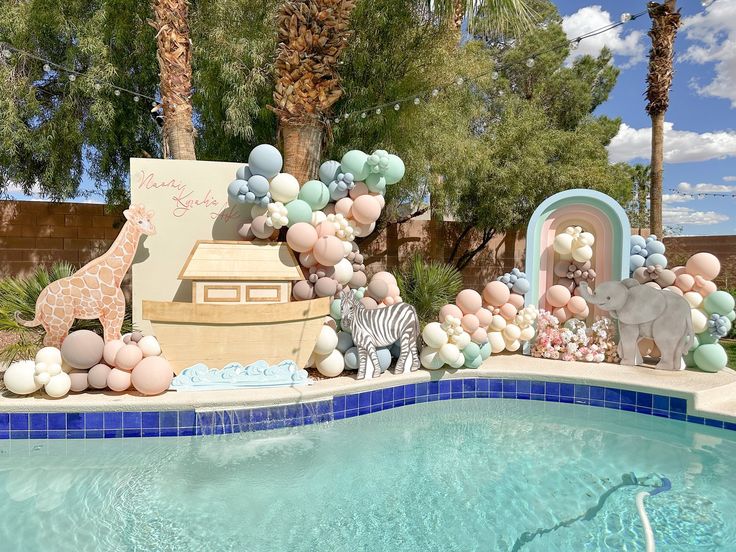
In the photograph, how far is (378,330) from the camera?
5.61 metres

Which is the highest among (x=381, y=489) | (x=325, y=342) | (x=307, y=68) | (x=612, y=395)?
(x=307, y=68)

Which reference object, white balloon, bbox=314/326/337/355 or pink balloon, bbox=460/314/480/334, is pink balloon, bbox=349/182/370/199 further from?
pink balloon, bbox=460/314/480/334

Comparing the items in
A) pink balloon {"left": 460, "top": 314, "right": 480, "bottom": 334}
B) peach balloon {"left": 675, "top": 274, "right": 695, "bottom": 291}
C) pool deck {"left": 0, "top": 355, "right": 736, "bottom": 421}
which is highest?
peach balloon {"left": 675, "top": 274, "right": 695, "bottom": 291}

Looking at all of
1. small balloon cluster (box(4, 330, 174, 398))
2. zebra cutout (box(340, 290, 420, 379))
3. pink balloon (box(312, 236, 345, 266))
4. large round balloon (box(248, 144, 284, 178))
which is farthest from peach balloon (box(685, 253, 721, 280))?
small balloon cluster (box(4, 330, 174, 398))

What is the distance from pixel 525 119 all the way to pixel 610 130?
27.7ft

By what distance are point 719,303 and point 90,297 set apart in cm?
726

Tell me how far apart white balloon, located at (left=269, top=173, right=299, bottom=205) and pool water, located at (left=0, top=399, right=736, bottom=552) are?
271cm

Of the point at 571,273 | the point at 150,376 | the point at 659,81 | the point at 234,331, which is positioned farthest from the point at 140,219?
the point at 659,81

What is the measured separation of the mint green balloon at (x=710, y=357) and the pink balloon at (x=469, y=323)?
9.30ft

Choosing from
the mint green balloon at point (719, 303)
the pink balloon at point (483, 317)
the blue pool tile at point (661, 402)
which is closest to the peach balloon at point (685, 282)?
the mint green balloon at point (719, 303)

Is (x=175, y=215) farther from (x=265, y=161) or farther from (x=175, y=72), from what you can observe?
(x=175, y=72)

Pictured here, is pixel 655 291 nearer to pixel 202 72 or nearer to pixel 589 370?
pixel 589 370

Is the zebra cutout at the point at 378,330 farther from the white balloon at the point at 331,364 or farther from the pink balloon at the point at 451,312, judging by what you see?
the pink balloon at the point at 451,312

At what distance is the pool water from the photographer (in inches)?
119
